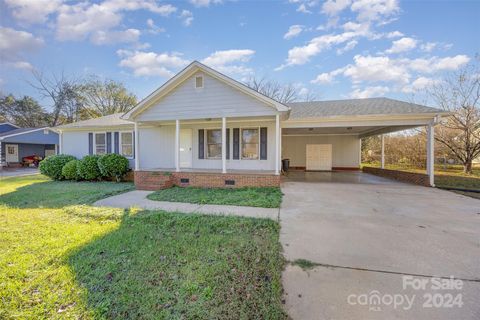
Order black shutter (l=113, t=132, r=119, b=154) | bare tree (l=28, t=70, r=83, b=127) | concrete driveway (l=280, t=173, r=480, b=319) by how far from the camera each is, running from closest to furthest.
Answer: concrete driveway (l=280, t=173, r=480, b=319), black shutter (l=113, t=132, r=119, b=154), bare tree (l=28, t=70, r=83, b=127)

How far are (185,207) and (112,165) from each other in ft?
20.8

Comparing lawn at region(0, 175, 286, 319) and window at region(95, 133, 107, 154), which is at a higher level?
window at region(95, 133, 107, 154)

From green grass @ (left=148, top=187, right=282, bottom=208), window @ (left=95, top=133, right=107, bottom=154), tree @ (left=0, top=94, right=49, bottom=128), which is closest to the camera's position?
green grass @ (left=148, top=187, right=282, bottom=208)

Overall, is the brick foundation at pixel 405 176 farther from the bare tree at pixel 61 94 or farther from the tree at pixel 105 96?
the bare tree at pixel 61 94

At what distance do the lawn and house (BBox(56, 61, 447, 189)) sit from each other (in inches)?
157

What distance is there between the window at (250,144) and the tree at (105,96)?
1012 inches

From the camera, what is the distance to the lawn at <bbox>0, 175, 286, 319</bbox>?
85.7 inches

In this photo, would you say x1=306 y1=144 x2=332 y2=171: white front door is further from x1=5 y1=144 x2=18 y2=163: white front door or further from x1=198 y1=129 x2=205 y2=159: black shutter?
x1=5 y1=144 x2=18 y2=163: white front door

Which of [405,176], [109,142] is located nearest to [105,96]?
[109,142]

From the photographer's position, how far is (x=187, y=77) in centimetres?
880

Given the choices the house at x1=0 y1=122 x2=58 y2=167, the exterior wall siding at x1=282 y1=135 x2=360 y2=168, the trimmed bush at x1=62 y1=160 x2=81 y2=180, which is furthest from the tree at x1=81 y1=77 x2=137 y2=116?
the exterior wall siding at x1=282 y1=135 x2=360 y2=168

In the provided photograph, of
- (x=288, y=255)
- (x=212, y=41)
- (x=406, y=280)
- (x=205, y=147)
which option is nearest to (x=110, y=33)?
(x=212, y=41)

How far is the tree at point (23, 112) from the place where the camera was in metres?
29.0

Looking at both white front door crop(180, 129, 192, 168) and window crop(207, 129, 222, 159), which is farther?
white front door crop(180, 129, 192, 168)
